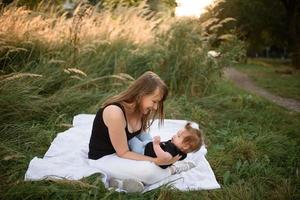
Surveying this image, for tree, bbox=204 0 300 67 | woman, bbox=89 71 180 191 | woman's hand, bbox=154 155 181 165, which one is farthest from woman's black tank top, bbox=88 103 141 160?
tree, bbox=204 0 300 67

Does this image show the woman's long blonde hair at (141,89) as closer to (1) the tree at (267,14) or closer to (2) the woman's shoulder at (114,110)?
(2) the woman's shoulder at (114,110)

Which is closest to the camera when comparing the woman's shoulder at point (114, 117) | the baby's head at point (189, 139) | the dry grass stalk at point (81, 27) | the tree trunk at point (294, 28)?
the woman's shoulder at point (114, 117)

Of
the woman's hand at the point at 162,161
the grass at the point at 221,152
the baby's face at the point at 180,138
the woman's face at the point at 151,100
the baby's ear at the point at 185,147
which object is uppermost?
the woman's face at the point at 151,100

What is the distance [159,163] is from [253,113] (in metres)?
3.23

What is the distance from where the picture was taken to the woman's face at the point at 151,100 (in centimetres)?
330

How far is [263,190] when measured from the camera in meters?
3.38

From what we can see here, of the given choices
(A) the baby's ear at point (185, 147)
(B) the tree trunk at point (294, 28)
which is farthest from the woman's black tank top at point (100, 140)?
(B) the tree trunk at point (294, 28)

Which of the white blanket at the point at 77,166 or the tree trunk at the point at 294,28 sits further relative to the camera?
the tree trunk at the point at 294,28

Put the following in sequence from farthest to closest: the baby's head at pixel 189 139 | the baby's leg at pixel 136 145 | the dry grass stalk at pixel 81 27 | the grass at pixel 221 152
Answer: the dry grass stalk at pixel 81 27
the baby's leg at pixel 136 145
the baby's head at pixel 189 139
the grass at pixel 221 152

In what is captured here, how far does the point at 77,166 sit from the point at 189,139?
1.05m

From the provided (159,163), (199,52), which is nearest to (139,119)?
(159,163)

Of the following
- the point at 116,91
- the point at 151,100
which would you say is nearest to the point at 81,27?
the point at 116,91

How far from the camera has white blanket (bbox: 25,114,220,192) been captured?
3312mm

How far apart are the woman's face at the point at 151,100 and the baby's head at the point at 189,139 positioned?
35 centimetres
